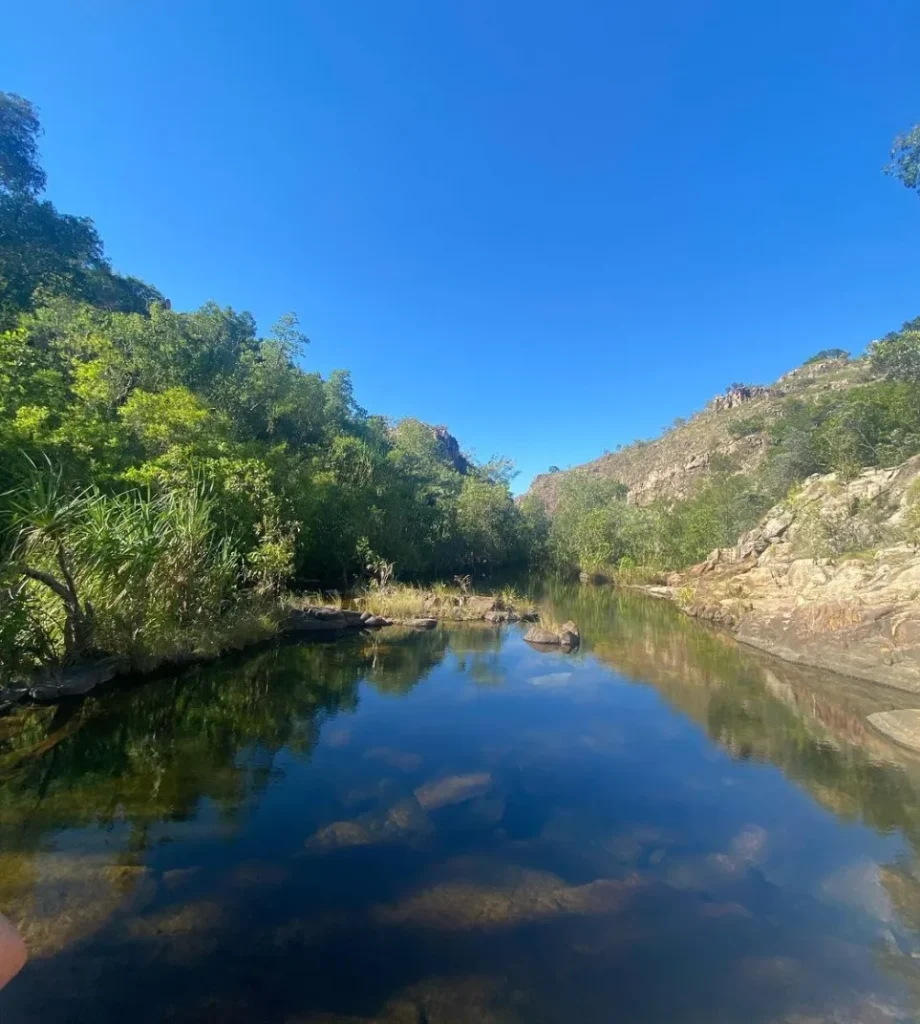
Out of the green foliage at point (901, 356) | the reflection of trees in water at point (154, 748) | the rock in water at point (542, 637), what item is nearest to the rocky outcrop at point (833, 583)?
the rock in water at point (542, 637)

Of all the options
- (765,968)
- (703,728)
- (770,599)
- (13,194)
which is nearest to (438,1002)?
(765,968)

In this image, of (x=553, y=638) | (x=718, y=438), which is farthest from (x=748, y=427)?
(x=553, y=638)

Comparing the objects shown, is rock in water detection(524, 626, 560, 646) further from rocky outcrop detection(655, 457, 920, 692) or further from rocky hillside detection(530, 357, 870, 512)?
rocky hillside detection(530, 357, 870, 512)

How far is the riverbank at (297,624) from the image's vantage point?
30.3ft

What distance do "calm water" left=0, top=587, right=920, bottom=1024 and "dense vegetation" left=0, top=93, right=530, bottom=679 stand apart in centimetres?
210

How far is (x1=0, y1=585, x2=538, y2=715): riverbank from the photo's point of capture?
9.23 meters

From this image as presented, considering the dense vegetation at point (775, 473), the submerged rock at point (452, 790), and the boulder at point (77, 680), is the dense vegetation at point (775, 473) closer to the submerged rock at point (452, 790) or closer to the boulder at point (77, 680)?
the submerged rock at point (452, 790)

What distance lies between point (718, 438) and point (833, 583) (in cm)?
5553

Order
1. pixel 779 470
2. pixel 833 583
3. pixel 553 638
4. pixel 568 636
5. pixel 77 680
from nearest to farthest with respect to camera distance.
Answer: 1. pixel 77 680
2. pixel 553 638
3. pixel 568 636
4. pixel 833 583
5. pixel 779 470

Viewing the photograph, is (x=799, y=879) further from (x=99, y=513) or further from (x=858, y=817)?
(x=99, y=513)

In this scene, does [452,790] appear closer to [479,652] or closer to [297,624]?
[479,652]

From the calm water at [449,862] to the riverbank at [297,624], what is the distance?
0.56 meters

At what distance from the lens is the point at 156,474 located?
14.6 metres

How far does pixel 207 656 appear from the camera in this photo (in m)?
12.6
